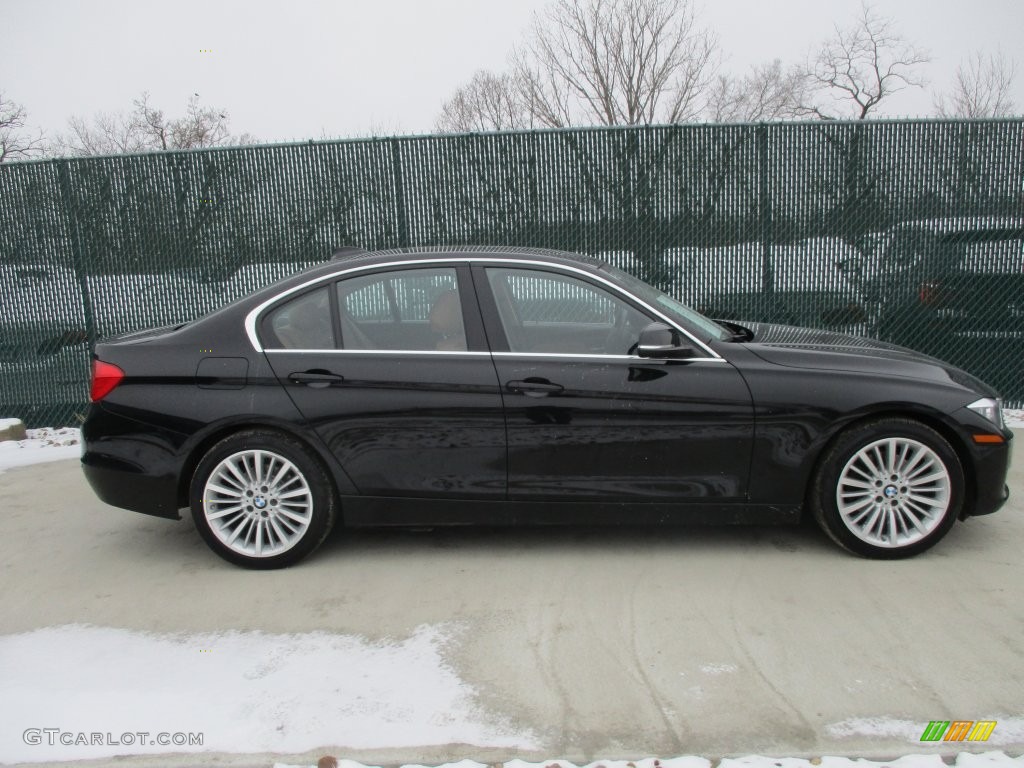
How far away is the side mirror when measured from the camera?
4.09m

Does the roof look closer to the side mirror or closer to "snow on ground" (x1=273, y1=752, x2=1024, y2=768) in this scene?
the side mirror

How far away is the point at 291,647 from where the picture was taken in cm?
360

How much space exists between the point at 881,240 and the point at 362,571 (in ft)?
17.8

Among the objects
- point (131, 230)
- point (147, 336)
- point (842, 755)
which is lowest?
point (842, 755)

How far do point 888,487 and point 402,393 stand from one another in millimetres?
2435

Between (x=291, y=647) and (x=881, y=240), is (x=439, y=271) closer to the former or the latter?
(x=291, y=647)

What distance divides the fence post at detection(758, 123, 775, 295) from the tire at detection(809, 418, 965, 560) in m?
3.46

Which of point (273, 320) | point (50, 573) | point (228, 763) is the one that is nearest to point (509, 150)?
point (273, 320)

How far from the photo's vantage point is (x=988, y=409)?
4227mm

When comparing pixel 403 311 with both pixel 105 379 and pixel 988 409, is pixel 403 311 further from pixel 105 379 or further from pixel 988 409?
pixel 988 409

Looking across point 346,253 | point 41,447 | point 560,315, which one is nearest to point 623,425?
point 560,315

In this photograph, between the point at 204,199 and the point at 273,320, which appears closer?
the point at 273,320

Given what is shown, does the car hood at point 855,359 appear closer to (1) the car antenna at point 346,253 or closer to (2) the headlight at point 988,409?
(2) the headlight at point 988,409

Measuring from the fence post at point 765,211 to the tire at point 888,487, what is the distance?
346 cm
